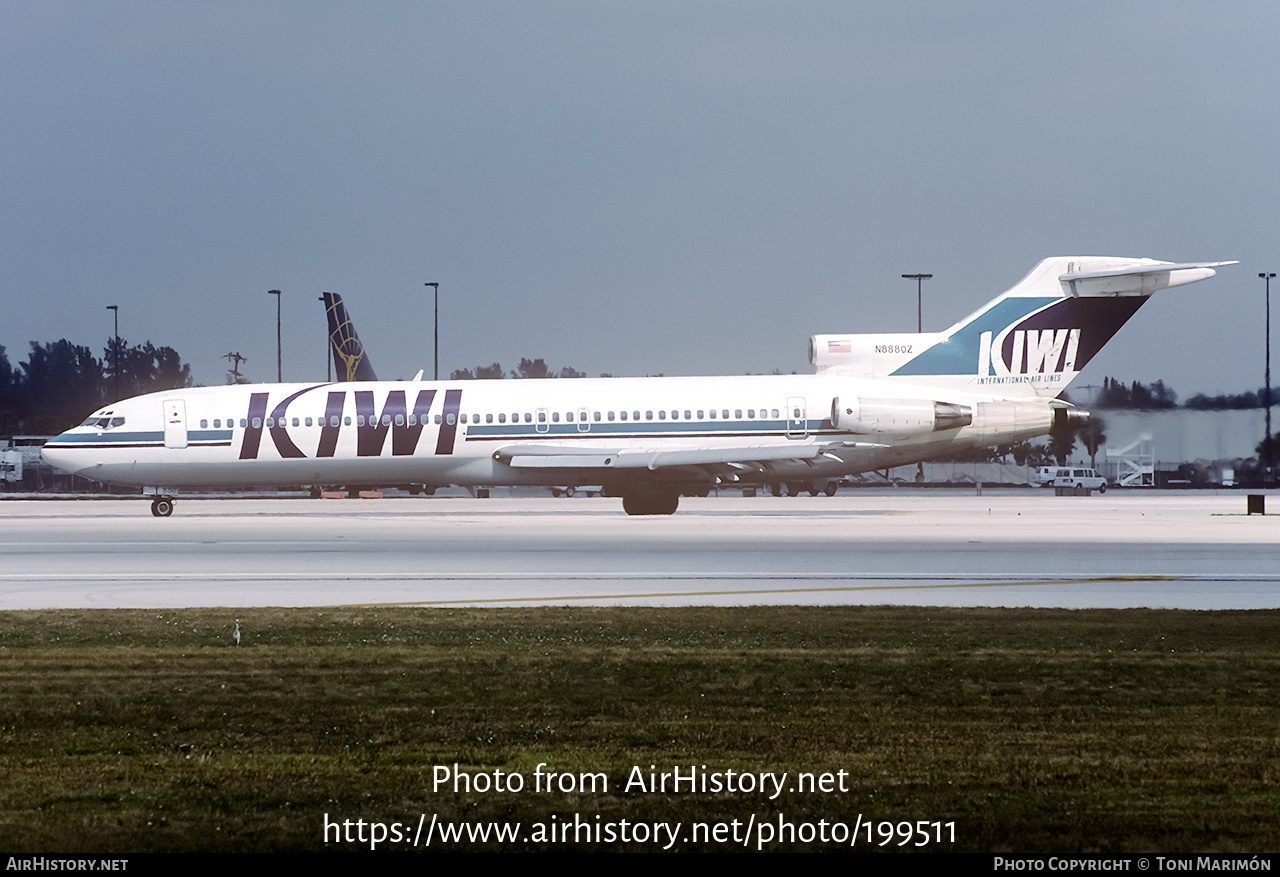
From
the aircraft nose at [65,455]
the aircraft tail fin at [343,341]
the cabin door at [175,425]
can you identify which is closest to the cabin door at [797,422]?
the cabin door at [175,425]

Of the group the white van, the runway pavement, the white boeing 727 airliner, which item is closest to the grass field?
the runway pavement

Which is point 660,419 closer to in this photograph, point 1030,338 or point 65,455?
point 1030,338

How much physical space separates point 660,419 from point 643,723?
99.6ft

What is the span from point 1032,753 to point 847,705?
5.96 feet

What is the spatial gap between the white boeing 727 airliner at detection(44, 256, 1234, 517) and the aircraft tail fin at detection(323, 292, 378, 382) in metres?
30.8

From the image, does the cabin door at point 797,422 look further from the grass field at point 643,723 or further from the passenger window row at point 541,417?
the grass field at point 643,723

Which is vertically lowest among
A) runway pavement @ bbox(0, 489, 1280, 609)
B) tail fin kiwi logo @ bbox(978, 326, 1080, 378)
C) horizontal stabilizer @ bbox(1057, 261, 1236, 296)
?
runway pavement @ bbox(0, 489, 1280, 609)

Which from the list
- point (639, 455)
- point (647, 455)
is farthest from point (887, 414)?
point (639, 455)

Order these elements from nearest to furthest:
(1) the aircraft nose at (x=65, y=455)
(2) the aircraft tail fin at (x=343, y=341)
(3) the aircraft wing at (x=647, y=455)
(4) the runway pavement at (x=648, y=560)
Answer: (4) the runway pavement at (x=648, y=560)
(3) the aircraft wing at (x=647, y=455)
(1) the aircraft nose at (x=65, y=455)
(2) the aircraft tail fin at (x=343, y=341)

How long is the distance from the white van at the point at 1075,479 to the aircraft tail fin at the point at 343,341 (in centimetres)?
4151

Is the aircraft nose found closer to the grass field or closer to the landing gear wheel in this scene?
the landing gear wheel

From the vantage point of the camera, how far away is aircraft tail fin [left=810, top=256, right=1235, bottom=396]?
135 feet

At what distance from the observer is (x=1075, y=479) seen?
259ft

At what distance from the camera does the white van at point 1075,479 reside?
251ft
